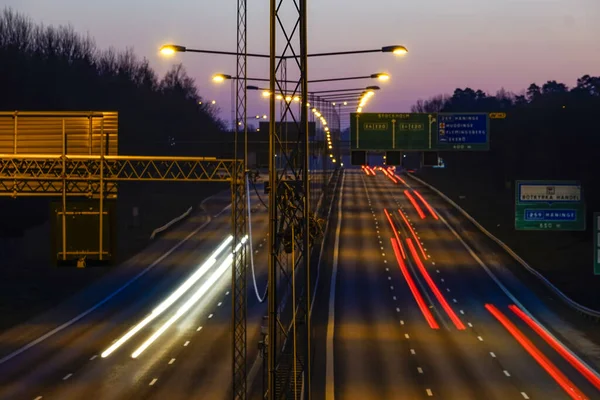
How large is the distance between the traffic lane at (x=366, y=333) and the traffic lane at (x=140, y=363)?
6.36 metres

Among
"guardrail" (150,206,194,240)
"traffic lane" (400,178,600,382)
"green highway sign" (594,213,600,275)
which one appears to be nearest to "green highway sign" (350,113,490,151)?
"traffic lane" (400,178,600,382)

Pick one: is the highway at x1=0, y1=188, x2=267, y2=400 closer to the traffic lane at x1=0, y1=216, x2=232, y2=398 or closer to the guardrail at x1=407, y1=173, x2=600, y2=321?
the traffic lane at x1=0, y1=216, x2=232, y2=398

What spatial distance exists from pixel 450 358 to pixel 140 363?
47.8 feet

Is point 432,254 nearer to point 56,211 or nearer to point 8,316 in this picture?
point 8,316

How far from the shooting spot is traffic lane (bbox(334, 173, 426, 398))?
40.9m

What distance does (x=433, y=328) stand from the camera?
54.9 m

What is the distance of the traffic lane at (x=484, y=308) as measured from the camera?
42094mm

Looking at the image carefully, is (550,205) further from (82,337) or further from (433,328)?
(82,337)

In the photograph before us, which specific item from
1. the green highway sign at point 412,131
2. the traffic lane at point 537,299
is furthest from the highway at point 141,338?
the traffic lane at point 537,299

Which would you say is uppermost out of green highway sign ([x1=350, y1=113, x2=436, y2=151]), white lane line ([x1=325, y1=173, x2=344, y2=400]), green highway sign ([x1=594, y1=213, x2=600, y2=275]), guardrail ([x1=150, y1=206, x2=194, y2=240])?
green highway sign ([x1=350, y1=113, x2=436, y2=151])

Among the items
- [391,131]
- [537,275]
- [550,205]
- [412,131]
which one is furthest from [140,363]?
[537,275]

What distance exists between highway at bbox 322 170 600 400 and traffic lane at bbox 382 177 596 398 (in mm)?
52

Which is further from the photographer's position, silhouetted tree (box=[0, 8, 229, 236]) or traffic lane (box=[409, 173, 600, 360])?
silhouetted tree (box=[0, 8, 229, 236])

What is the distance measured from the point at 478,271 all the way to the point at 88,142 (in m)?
49.5
